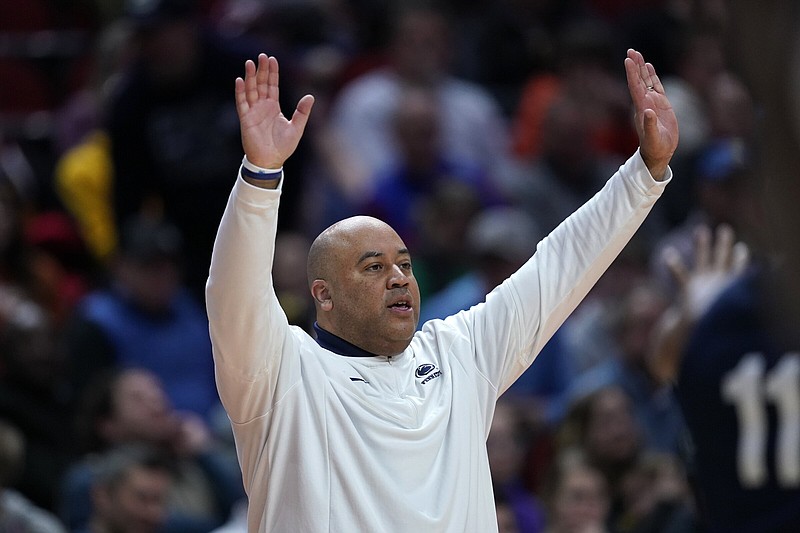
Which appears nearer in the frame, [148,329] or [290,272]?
[148,329]

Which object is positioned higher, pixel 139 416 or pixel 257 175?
pixel 139 416

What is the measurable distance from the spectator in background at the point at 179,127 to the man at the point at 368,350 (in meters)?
4.93

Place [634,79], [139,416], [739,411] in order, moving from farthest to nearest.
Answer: [139,416]
[739,411]
[634,79]

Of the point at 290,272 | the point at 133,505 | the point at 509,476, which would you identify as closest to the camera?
the point at 133,505

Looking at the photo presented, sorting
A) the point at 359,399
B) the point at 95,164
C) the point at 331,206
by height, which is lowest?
the point at 359,399

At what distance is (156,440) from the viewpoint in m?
6.72

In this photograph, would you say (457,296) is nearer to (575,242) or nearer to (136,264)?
(136,264)

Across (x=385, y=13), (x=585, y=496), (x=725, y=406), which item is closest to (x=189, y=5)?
(x=385, y=13)

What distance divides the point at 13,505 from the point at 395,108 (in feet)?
12.5

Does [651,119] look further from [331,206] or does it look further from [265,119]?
[331,206]

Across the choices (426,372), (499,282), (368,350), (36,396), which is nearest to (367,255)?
(368,350)

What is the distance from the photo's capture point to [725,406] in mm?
4973

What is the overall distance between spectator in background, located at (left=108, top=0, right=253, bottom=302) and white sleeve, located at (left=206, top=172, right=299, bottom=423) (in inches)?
210

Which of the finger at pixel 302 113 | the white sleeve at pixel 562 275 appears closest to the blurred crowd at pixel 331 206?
the white sleeve at pixel 562 275
